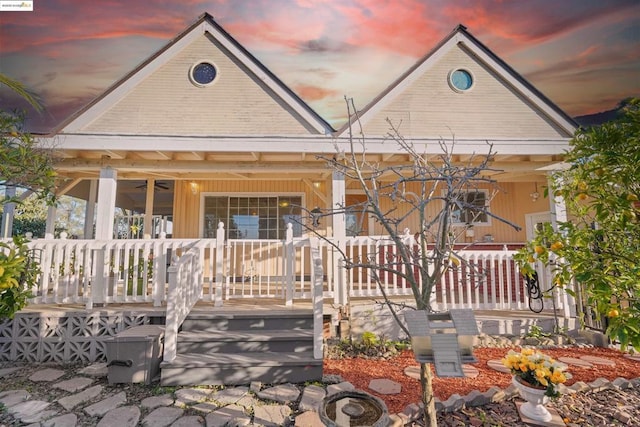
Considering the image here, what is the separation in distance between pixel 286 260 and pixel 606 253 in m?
3.74

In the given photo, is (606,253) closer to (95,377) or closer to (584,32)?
(95,377)

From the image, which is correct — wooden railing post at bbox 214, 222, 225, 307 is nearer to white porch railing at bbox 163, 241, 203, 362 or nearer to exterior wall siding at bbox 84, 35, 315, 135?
white porch railing at bbox 163, 241, 203, 362

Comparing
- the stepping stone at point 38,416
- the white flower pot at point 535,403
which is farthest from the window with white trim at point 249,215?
the white flower pot at point 535,403

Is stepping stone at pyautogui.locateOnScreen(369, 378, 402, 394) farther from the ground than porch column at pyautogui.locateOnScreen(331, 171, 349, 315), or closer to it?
closer to it

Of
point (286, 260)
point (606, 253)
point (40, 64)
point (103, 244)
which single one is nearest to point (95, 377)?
point (103, 244)

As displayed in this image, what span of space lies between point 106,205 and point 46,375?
2725 millimetres

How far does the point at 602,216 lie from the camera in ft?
6.91

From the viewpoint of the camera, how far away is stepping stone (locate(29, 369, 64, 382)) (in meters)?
3.52

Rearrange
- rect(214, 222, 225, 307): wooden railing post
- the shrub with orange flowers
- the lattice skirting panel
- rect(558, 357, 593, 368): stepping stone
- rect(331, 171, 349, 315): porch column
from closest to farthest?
the shrub with orange flowers → rect(558, 357, 593, 368): stepping stone → the lattice skirting panel → rect(214, 222, 225, 307): wooden railing post → rect(331, 171, 349, 315): porch column

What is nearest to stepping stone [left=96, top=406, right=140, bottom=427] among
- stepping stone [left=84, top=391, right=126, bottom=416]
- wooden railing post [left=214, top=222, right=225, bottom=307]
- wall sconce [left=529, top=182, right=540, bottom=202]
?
stepping stone [left=84, top=391, right=126, bottom=416]

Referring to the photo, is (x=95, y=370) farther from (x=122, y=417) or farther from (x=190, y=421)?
(x=190, y=421)

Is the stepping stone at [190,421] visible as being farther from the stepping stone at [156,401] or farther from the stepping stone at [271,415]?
the stepping stone at [271,415]

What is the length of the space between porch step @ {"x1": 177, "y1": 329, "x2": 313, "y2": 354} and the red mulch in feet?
1.57

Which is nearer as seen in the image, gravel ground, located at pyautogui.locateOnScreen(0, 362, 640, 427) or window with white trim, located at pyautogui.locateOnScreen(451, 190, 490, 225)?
window with white trim, located at pyautogui.locateOnScreen(451, 190, 490, 225)
